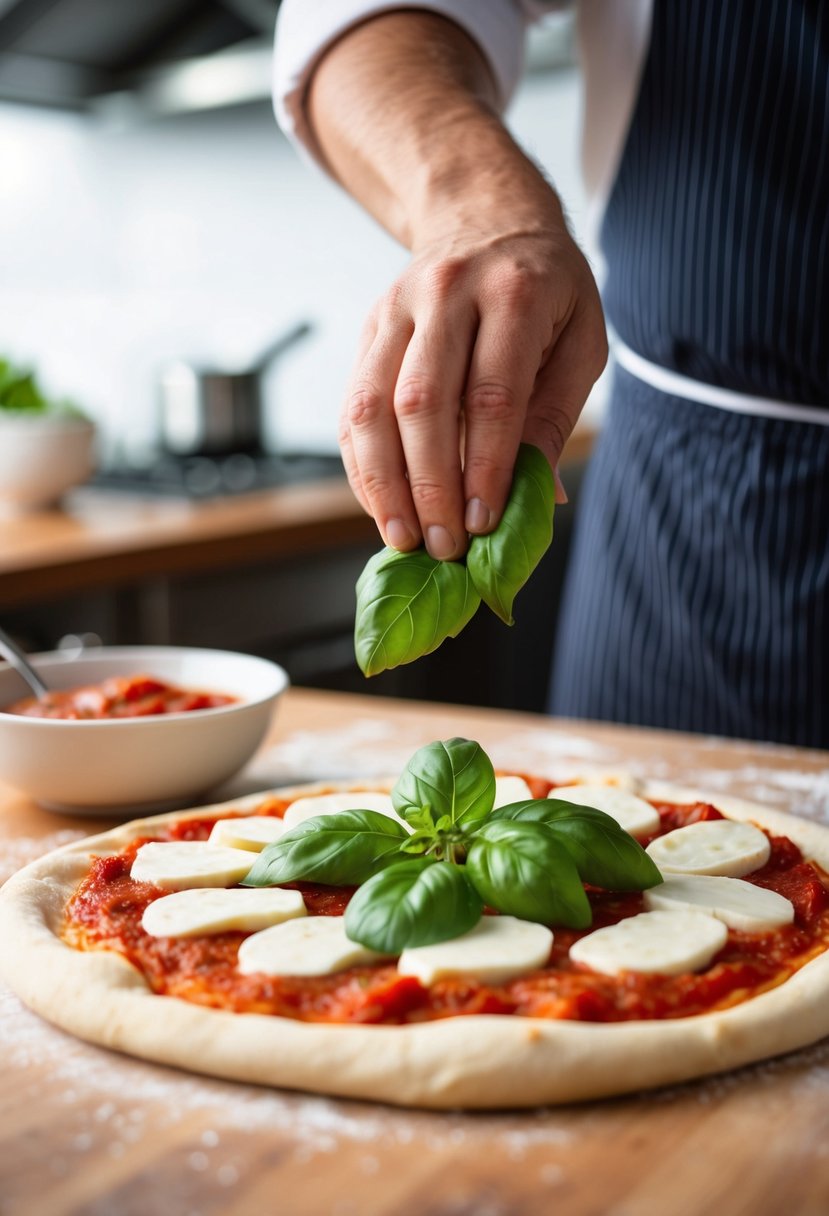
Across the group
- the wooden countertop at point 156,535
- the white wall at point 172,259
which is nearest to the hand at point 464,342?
the wooden countertop at point 156,535

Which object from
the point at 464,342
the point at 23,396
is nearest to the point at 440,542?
→ the point at 464,342

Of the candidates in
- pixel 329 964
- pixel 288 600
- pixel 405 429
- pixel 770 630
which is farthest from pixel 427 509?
pixel 288 600

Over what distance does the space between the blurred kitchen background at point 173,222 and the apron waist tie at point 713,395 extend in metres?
1.66

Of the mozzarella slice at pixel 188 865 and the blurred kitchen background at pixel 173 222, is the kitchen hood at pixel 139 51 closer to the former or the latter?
the blurred kitchen background at pixel 173 222

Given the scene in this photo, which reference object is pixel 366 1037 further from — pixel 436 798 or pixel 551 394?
pixel 551 394

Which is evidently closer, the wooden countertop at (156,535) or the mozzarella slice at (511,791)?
the mozzarella slice at (511,791)

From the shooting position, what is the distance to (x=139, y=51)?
3814mm

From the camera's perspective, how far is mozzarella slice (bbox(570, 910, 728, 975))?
89 centimetres

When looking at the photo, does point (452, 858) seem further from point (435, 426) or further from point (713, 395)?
point (713, 395)

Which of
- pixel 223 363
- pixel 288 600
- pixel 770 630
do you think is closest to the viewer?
pixel 770 630

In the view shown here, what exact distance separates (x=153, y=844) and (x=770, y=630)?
0.95 meters

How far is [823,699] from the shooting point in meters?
1.76

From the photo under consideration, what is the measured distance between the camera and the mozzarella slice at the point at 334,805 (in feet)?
3.90

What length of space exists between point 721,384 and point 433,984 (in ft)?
3.58
